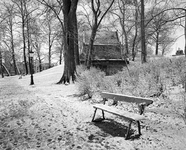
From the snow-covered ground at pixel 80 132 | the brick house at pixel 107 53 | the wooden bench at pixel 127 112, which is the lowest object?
the snow-covered ground at pixel 80 132

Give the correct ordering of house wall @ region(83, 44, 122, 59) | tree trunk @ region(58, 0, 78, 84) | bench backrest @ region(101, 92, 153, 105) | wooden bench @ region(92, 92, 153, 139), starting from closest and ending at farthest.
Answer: wooden bench @ region(92, 92, 153, 139) < bench backrest @ region(101, 92, 153, 105) < tree trunk @ region(58, 0, 78, 84) < house wall @ region(83, 44, 122, 59)

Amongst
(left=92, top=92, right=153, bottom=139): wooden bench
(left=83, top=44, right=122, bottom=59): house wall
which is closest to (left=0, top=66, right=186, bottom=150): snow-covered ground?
(left=92, top=92, right=153, bottom=139): wooden bench

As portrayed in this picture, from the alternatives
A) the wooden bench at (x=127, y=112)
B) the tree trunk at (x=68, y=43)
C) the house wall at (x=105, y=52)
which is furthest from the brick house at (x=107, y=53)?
the wooden bench at (x=127, y=112)

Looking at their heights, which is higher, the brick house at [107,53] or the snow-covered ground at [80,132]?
the brick house at [107,53]

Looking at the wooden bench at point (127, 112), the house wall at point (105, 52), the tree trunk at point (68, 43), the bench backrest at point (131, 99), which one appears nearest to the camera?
the wooden bench at point (127, 112)

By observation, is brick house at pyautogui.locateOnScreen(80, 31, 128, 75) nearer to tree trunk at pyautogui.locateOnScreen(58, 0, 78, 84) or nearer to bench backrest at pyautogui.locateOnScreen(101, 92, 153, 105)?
tree trunk at pyautogui.locateOnScreen(58, 0, 78, 84)

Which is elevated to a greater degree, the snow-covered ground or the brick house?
the brick house

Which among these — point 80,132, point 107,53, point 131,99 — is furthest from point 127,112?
point 107,53

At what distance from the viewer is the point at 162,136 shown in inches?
132

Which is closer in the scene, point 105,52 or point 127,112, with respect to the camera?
point 127,112

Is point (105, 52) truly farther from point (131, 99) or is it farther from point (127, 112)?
point (127, 112)

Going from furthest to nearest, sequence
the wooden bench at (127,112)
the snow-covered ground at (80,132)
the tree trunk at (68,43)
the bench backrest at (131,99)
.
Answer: the tree trunk at (68,43), the bench backrest at (131,99), the wooden bench at (127,112), the snow-covered ground at (80,132)

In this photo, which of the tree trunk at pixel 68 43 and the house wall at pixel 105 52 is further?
the house wall at pixel 105 52

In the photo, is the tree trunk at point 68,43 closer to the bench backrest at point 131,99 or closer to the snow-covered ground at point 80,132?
the snow-covered ground at point 80,132
